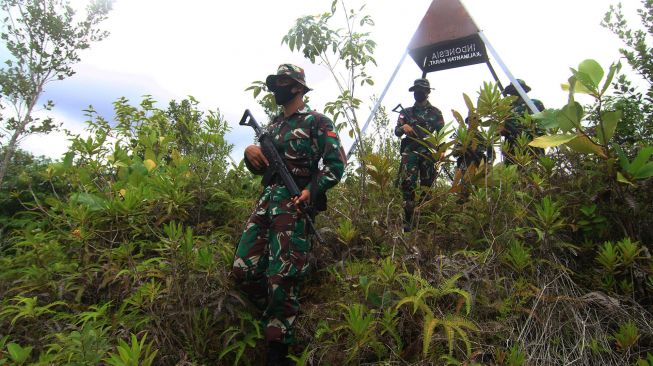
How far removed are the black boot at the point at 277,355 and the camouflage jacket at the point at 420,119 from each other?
9.64 feet

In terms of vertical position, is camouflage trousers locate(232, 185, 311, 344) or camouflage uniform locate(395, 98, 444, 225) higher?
camouflage uniform locate(395, 98, 444, 225)

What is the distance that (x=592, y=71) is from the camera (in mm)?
2211

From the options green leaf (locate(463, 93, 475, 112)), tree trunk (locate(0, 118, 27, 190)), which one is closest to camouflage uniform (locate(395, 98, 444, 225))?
green leaf (locate(463, 93, 475, 112))

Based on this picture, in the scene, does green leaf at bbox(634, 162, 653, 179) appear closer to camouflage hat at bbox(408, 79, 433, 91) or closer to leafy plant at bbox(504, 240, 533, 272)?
leafy plant at bbox(504, 240, 533, 272)

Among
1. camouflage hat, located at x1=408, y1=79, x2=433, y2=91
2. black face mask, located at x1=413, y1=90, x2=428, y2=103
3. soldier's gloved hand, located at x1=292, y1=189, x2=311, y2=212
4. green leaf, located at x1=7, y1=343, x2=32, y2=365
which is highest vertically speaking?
camouflage hat, located at x1=408, y1=79, x2=433, y2=91

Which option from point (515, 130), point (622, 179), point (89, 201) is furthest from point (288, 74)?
point (515, 130)

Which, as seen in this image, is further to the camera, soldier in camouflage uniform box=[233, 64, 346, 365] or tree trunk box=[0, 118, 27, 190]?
tree trunk box=[0, 118, 27, 190]

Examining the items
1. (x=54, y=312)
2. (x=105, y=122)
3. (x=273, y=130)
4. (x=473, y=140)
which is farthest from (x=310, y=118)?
(x=105, y=122)

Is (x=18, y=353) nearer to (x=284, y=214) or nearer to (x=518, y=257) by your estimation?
(x=284, y=214)

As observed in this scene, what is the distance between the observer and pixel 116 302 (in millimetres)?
2588

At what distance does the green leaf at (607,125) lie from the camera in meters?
2.33

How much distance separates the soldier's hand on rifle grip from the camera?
2.71 meters

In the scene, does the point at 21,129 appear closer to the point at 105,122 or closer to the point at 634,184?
the point at 105,122

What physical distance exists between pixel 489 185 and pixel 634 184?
2.71 ft
